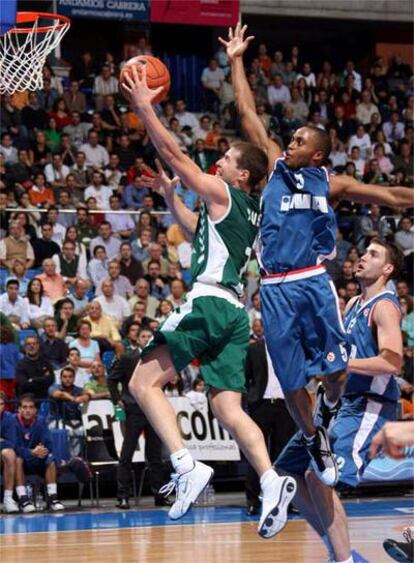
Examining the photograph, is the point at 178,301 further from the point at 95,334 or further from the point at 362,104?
the point at 362,104

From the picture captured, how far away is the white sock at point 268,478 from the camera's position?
22.8 ft

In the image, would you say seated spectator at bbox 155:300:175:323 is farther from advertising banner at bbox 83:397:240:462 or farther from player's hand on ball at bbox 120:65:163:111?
player's hand on ball at bbox 120:65:163:111

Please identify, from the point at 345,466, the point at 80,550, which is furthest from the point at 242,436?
the point at 80,550

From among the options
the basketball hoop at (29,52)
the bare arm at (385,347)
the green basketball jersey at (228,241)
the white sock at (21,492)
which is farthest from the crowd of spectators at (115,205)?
the green basketball jersey at (228,241)

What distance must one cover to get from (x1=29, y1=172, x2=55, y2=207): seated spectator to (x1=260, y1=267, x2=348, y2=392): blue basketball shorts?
11125mm

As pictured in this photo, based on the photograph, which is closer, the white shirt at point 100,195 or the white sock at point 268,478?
the white sock at point 268,478

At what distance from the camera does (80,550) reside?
34.1 ft

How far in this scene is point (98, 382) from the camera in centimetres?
1482

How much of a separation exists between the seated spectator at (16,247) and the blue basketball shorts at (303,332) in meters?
9.68

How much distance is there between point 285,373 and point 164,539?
14.4ft

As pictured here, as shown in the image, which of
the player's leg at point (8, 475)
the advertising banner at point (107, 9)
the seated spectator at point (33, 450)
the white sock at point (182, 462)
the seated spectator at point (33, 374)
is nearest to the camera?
the white sock at point (182, 462)

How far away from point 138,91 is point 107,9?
14.5m

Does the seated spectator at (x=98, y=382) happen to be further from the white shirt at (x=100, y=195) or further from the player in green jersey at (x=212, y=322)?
the player in green jersey at (x=212, y=322)

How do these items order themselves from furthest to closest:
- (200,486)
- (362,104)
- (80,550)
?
(362,104)
(80,550)
(200,486)
